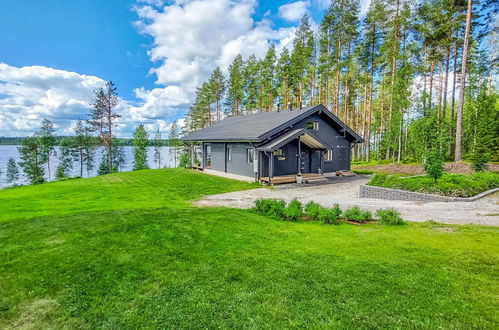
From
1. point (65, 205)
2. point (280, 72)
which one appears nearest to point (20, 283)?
point (65, 205)

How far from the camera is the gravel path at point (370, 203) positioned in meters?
7.25

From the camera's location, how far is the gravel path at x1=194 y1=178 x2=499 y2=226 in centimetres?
725

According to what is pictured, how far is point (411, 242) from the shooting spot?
17.1ft

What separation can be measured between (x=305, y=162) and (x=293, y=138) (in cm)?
324

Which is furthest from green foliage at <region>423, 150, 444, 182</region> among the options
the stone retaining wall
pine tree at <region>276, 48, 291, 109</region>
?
pine tree at <region>276, 48, 291, 109</region>

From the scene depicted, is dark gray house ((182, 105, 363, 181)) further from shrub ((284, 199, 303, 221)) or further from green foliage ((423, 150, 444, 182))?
shrub ((284, 199, 303, 221))

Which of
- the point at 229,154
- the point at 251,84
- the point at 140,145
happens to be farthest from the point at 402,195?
the point at 140,145

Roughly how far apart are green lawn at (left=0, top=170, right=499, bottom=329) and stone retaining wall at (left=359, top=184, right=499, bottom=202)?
3.83 metres

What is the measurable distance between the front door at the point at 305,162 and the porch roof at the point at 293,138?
81cm

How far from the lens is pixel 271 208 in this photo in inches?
311

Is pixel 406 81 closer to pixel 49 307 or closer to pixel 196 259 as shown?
pixel 196 259

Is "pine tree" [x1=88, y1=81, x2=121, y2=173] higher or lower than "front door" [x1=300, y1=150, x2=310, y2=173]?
higher

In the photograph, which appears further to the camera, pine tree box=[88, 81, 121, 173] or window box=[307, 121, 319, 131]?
pine tree box=[88, 81, 121, 173]

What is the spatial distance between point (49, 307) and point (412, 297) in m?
4.86
